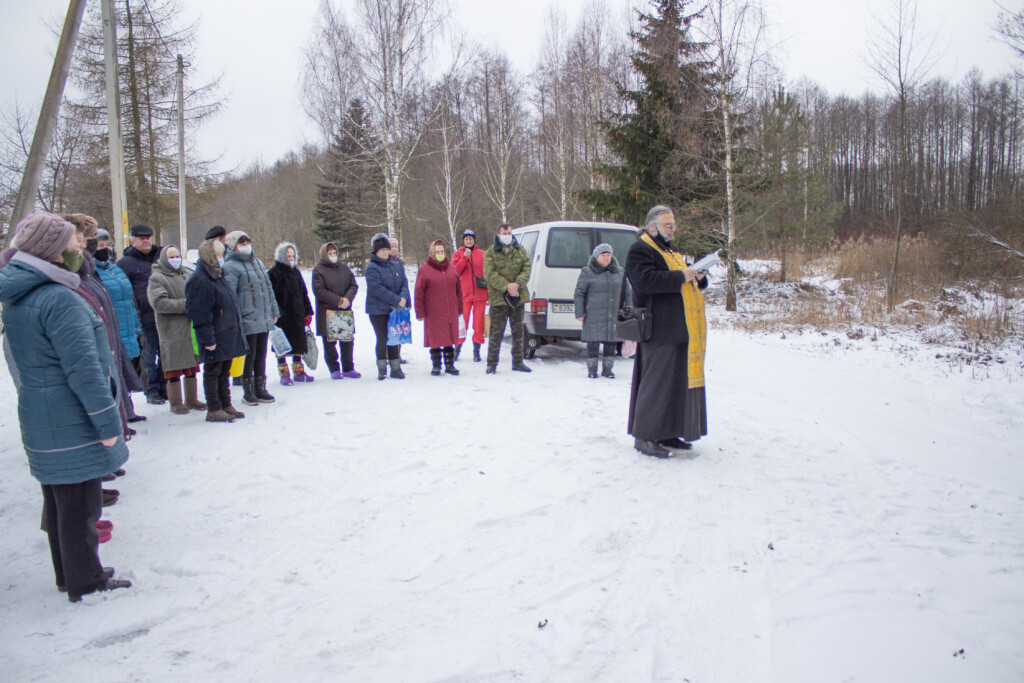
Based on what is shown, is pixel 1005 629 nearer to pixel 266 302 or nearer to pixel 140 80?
pixel 266 302

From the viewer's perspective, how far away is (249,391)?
665 cm

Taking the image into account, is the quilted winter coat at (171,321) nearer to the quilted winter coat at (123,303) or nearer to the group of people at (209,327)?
the group of people at (209,327)

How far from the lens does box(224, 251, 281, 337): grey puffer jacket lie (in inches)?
258

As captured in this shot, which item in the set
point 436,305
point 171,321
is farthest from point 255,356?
point 436,305

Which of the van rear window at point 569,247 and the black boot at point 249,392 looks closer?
the black boot at point 249,392

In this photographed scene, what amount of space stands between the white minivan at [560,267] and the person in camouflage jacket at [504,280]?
0.44 m

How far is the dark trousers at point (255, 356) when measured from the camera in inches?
260

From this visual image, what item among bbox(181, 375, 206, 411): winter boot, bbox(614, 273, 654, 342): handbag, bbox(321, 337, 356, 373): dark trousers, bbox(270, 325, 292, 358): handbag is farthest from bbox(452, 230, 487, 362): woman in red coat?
bbox(614, 273, 654, 342): handbag

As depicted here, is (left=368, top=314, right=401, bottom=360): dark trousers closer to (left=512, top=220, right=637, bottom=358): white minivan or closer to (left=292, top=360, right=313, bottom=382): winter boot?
(left=292, top=360, right=313, bottom=382): winter boot

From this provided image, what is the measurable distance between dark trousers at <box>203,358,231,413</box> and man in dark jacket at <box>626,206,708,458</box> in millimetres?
4053

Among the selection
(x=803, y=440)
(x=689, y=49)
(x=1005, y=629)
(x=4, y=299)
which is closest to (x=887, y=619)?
(x=1005, y=629)

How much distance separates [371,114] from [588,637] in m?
18.9

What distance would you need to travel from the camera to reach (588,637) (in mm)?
2621

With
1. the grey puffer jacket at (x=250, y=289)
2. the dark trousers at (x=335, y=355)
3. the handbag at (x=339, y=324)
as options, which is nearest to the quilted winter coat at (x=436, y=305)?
the dark trousers at (x=335, y=355)
